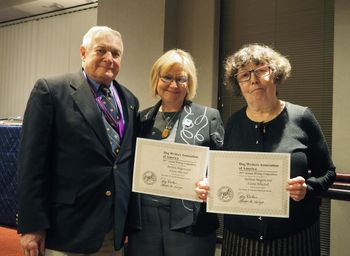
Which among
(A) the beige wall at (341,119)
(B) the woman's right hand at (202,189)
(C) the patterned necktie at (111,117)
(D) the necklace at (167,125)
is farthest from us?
(A) the beige wall at (341,119)

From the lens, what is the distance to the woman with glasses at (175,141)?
5.36 feet

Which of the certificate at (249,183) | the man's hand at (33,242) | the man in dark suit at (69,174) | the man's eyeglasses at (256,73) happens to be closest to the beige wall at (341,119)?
the man's eyeglasses at (256,73)

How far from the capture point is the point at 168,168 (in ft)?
5.19

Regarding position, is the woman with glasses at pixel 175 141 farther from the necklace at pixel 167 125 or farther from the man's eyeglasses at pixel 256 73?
the man's eyeglasses at pixel 256 73

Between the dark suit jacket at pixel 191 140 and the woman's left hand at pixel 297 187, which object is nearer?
the woman's left hand at pixel 297 187

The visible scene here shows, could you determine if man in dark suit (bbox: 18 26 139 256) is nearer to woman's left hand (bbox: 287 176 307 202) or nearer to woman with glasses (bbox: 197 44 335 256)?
woman with glasses (bbox: 197 44 335 256)

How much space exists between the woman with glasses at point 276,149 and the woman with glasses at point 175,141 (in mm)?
117

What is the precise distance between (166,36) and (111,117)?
2406 millimetres

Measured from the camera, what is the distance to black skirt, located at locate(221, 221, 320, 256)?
58.1 inches

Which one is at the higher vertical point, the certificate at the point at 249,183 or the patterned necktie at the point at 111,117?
the patterned necktie at the point at 111,117

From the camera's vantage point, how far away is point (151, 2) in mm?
3936

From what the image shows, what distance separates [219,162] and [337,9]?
2248 millimetres

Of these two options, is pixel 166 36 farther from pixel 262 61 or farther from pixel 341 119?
pixel 262 61

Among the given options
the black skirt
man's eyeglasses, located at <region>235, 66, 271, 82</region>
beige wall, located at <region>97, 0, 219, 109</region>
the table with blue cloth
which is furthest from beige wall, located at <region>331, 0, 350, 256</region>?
the table with blue cloth
